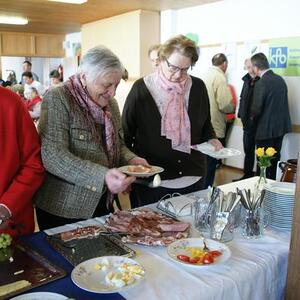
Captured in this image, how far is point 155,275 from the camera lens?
102cm

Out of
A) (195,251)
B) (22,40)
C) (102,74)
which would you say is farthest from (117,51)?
(195,251)

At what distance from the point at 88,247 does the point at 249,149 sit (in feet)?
11.2

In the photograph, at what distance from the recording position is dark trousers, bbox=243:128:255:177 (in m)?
4.25

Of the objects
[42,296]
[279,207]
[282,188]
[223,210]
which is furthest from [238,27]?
[42,296]

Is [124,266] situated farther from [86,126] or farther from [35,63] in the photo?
[35,63]

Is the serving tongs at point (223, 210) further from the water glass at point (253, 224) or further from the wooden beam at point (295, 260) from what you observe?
the wooden beam at point (295, 260)

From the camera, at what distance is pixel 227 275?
1.04 metres

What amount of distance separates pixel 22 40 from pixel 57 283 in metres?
8.51

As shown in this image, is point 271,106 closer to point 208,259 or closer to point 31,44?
point 208,259

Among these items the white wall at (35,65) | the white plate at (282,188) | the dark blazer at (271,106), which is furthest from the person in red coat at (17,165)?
the white wall at (35,65)

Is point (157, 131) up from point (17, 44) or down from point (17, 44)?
down

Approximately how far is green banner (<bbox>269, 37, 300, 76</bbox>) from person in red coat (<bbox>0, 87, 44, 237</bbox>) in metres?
3.53

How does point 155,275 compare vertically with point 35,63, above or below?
below

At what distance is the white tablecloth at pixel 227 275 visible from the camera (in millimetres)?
961
